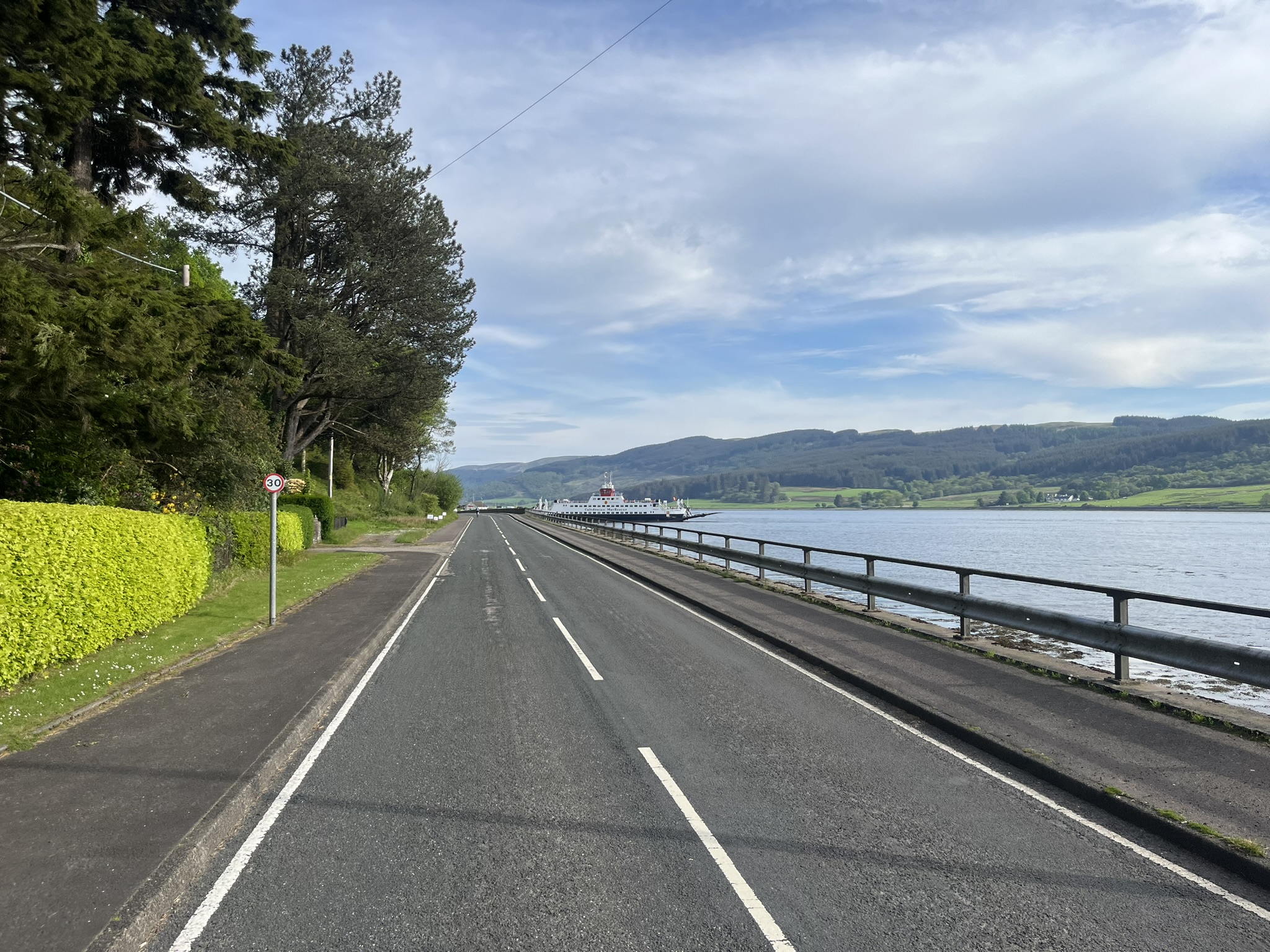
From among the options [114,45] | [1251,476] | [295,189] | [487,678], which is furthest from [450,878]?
[1251,476]

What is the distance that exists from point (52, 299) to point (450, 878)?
8.39 metres

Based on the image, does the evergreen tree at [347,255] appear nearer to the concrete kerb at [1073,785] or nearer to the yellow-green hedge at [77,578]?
the yellow-green hedge at [77,578]

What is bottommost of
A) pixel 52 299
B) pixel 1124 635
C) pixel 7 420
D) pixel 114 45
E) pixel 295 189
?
pixel 1124 635

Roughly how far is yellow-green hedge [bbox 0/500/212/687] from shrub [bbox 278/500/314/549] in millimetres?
11563

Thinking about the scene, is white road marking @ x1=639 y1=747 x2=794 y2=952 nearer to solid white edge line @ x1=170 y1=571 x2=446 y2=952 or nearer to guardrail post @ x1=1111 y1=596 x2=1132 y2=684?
solid white edge line @ x1=170 y1=571 x2=446 y2=952

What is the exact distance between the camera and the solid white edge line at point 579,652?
31.1 feet

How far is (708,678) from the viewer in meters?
9.33

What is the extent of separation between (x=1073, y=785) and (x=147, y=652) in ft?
35.6

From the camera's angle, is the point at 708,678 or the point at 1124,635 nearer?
the point at 1124,635

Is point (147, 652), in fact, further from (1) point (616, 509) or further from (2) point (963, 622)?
(1) point (616, 509)

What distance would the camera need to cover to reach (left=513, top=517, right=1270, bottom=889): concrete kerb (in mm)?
4430

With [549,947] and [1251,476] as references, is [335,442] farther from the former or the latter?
[1251,476]

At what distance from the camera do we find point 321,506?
34375 mm

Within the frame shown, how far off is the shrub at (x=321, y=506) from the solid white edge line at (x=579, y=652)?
22.8 metres
